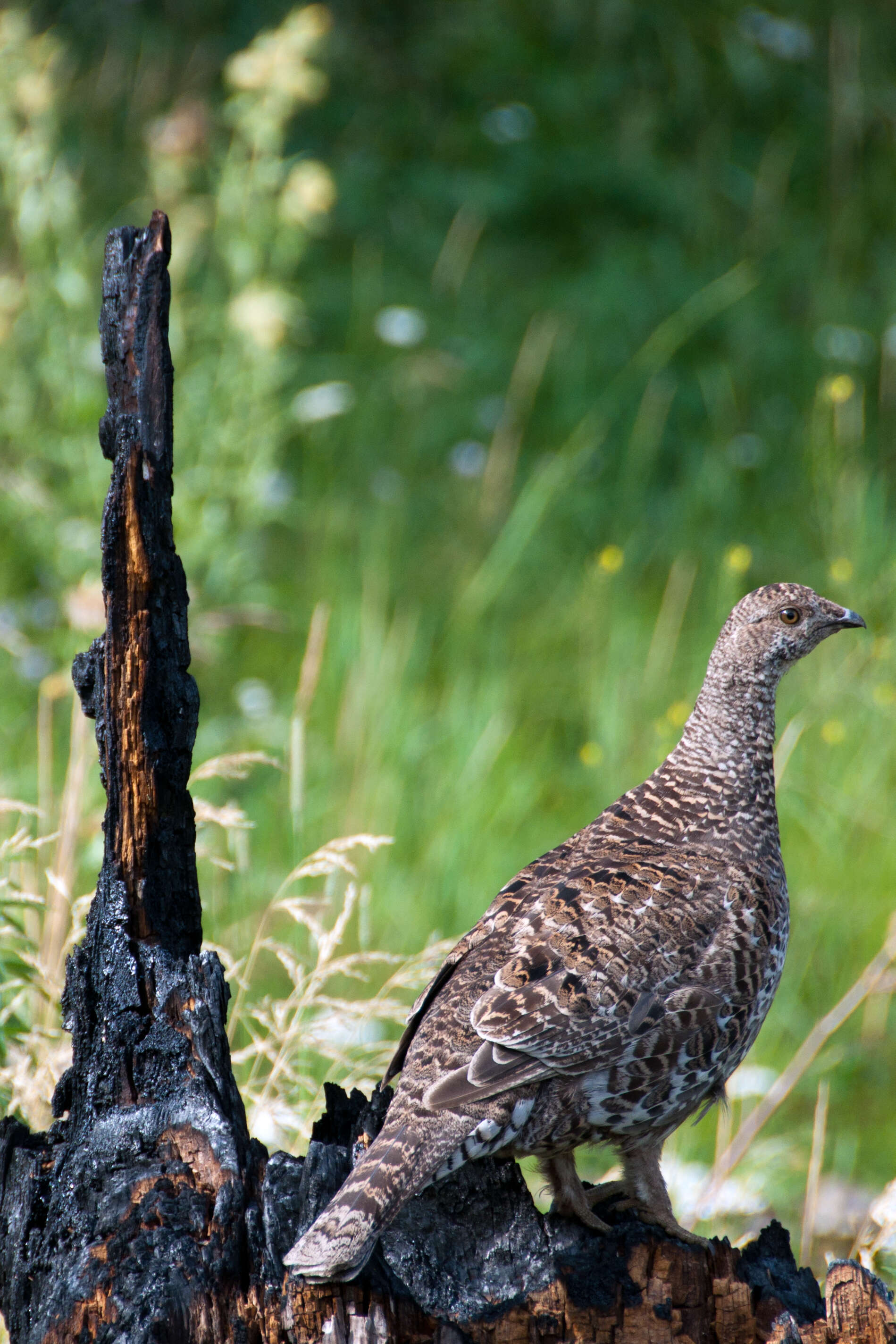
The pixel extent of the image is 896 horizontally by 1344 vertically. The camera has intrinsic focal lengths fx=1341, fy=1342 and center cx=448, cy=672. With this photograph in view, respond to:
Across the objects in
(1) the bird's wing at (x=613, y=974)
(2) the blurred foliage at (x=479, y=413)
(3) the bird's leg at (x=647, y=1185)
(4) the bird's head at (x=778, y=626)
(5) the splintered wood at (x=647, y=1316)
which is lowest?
(5) the splintered wood at (x=647, y=1316)

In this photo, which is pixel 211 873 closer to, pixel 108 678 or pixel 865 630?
pixel 108 678

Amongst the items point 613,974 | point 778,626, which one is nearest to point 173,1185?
point 613,974

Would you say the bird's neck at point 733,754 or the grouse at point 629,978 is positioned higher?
the bird's neck at point 733,754

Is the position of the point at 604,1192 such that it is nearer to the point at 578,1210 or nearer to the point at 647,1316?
the point at 578,1210

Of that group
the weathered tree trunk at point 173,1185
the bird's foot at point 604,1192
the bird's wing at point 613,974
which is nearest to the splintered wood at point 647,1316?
the weathered tree trunk at point 173,1185

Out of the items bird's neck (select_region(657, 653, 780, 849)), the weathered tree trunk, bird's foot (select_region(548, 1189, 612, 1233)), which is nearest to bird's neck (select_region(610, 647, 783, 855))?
bird's neck (select_region(657, 653, 780, 849))

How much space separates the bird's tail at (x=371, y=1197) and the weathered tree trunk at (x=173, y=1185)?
0.22 ft

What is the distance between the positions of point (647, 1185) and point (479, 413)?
490 cm

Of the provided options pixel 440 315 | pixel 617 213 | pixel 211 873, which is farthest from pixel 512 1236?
pixel 617 213

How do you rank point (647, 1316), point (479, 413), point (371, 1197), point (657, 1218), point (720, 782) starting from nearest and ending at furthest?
point (371, 1197)
point (647, 1316)
point (657, 1218)
point (720, 782)
point (479, 413)

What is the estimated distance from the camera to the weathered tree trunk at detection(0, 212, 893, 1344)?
1894 millimetres

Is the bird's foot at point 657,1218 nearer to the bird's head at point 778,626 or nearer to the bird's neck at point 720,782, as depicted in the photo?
the bird's neck at point 720,782

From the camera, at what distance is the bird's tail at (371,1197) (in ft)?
5.95

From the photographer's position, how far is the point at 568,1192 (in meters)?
2.37
